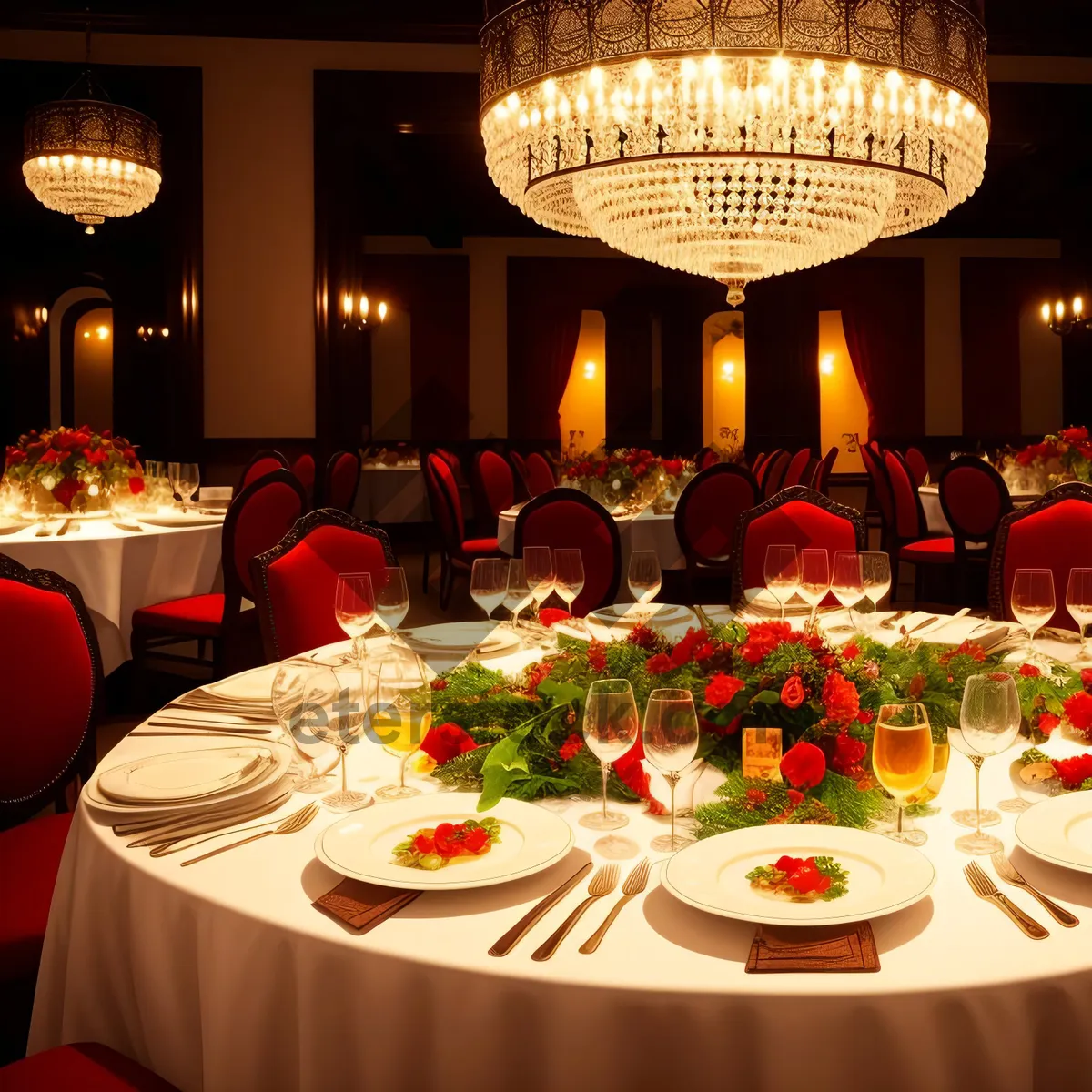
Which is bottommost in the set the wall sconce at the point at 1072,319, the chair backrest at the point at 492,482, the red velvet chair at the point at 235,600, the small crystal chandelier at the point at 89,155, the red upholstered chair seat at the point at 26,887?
the red upholstered chair seat at the point at 26,887

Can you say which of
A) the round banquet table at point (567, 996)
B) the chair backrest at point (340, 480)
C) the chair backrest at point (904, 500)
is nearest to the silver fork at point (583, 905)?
the round banquet table at point (567, 996)

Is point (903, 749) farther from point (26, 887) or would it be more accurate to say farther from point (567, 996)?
point (26, 887)

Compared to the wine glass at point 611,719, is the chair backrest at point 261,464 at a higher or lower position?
higher

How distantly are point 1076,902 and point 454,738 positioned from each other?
2.57ft

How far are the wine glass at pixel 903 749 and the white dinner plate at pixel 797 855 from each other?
67mm

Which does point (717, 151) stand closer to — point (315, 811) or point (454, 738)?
point (454, 738)

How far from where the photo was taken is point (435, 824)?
1.27 meters

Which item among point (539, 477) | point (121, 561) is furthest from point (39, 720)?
point (539, 477)

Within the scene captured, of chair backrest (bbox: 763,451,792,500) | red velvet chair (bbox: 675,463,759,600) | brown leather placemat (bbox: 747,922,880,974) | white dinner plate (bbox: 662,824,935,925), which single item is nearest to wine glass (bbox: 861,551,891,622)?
white dinner plate (bbox: 662,824,935,925)

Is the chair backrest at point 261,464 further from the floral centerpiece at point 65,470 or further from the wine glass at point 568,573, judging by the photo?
the wine glass at point 568,573

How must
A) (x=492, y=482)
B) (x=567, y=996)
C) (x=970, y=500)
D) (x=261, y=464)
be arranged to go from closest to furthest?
(x=567, y=996) < (x=970, y=500) < (x=261, y=464) < (x=492, y=482)

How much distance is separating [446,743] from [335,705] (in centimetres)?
25

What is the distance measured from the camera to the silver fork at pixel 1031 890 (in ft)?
3.38

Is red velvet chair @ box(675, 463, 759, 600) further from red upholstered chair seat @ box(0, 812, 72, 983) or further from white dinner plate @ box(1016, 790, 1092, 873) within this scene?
white dinner plate @ box(1016, 790, 1092, 873)
